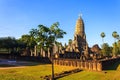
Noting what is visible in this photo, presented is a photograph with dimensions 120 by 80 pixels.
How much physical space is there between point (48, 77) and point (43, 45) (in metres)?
6.88

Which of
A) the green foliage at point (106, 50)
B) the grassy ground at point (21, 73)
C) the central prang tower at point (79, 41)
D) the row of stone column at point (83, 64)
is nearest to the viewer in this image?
the grassy ground at point (21, 73)

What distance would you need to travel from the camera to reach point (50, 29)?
155ft

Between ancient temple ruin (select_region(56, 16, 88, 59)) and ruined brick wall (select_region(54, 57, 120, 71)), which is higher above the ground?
ancient temple ruin (select_region(56, 16, 88, 59))

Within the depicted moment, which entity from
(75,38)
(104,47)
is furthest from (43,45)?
(75,38)

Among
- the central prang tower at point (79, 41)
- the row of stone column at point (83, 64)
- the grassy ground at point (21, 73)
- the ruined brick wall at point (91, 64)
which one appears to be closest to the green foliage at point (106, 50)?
the central prang tower at point (79, 41)

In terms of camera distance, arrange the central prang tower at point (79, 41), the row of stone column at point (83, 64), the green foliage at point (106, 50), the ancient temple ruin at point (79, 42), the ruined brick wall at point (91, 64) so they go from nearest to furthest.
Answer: the ruined brick wall at point (91, 64) → the row of stone column at point (83, 64) → the green foliage at point (106, 50) → the ancient temple ruin at point (79, 42) → the central prang tower at point (79, 41)

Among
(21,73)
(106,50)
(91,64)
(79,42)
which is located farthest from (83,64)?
(79,42)

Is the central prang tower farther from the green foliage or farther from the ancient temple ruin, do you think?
the green foliage

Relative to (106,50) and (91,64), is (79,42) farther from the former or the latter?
(91,64)

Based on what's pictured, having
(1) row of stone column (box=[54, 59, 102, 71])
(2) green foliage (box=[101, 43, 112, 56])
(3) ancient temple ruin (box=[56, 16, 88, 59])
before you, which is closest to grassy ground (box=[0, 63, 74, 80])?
(1) row of stone column (box=[54, 59, 102, 71])

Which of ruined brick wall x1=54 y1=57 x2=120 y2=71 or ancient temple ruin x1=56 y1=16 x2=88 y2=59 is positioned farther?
ancient temple ruin x1=56 y1=16 x2=88 y2=59

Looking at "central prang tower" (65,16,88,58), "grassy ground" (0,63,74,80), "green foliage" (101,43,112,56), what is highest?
"central prang tower" (65,16,88,58)

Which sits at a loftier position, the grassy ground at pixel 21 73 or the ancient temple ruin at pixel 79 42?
the ancient temple ruin at pixel 79 42

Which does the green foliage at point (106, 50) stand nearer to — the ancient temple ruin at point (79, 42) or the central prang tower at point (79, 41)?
the ancient temple ruin at point (79, 42)
